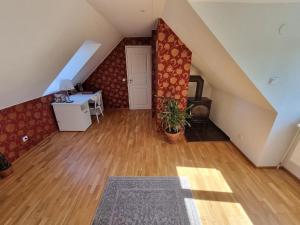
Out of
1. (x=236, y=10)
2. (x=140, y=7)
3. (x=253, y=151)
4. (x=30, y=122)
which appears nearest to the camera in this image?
(x=236, y=10)

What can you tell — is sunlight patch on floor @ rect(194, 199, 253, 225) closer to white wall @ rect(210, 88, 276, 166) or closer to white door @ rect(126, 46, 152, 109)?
white wall @ rect(210, 88, 276, 166)

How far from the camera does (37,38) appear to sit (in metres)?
1.75

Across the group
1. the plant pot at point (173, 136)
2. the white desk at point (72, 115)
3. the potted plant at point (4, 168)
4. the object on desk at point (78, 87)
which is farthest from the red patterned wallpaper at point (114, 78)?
the potted plant at point (4, 168)

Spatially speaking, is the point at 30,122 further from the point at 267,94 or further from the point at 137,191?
the point at 267,94

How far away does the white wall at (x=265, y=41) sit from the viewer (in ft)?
5.31

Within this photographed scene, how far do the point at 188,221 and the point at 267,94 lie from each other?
5.80 ft

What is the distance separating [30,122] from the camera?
119 inches

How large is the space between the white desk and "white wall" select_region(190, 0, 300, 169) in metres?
3.01

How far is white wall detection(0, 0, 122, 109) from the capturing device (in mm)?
1398

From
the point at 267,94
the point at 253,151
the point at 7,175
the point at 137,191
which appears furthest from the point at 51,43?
the point at 253,151

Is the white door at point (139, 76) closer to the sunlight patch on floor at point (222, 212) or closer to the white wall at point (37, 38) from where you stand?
the white wall at point (37, 38)

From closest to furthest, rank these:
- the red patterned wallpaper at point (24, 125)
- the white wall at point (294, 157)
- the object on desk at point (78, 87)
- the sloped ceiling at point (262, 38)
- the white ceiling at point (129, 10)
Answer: the sloped ceiling at point (262, 38), the white ceiling at point (129, 10), the white wall at point (294, 157), the red patterned wallpaper at point (24, 125), the object on desk at point (78, 87)

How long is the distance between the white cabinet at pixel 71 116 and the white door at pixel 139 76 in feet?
5.76

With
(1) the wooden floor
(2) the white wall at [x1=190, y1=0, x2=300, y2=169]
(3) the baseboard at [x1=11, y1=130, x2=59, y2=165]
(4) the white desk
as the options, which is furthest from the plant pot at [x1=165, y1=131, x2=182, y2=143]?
(3) the baseboard at [x1=11, y1=130, x2=59, y2=165]
